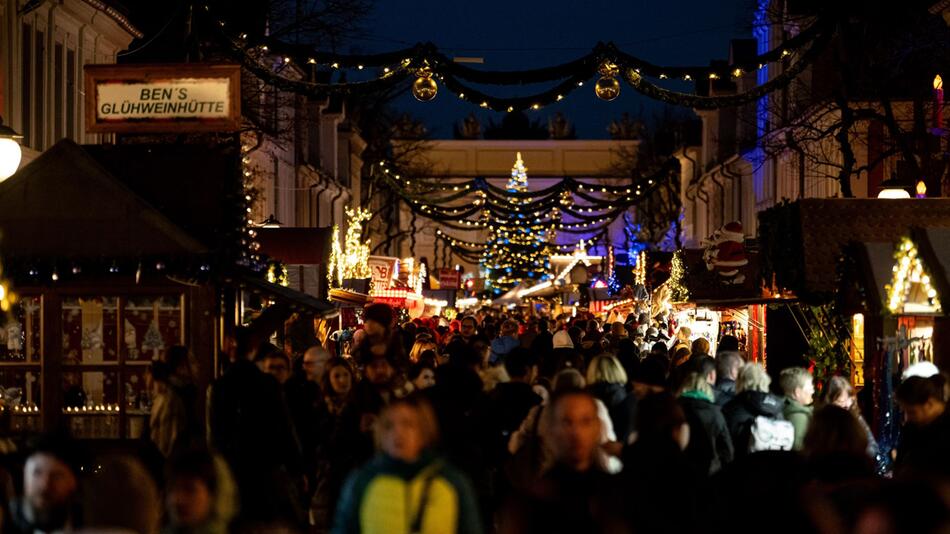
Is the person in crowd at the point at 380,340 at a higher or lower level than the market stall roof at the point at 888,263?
lower

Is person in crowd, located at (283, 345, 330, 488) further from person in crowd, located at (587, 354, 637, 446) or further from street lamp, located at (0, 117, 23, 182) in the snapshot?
street lamp, located at (0, 117, 23, 182)

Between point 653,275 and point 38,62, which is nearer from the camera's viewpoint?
point 38,62

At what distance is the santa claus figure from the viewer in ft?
77.6

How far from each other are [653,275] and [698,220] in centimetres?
2690

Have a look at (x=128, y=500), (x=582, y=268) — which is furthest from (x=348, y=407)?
(x=582, y=268)

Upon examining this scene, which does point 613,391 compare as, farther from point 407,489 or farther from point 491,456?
point 407,489

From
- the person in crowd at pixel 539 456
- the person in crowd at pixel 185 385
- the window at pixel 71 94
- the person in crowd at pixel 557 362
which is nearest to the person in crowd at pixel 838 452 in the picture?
the person in crowd at pixel 539 456

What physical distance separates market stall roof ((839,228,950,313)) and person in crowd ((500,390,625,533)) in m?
7.93

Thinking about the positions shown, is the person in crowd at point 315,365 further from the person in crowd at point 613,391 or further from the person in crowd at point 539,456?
the person in crowd at point 539,456

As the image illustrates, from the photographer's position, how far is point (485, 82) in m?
20.6

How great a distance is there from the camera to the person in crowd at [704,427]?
991cm

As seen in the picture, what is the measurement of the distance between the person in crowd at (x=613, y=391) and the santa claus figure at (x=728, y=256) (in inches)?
492

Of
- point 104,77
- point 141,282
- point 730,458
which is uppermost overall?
point 104,77

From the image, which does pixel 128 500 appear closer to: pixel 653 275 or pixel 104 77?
pixel 104 77
